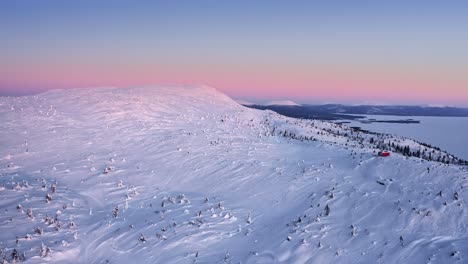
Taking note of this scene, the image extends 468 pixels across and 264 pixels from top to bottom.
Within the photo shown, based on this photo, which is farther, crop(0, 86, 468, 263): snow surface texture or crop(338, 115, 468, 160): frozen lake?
crop(338, 115, 468, 160): frozen lake

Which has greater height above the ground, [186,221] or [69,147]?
[69,147]

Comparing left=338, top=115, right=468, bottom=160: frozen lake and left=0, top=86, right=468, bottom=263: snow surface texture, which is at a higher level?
left=0, top=86, right=468, bottom=263: snow surface texture

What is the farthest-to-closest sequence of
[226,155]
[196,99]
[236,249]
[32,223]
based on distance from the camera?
[196,99] → [226,155] → [32,223] → [236,249]

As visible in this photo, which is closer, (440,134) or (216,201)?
(216,201)

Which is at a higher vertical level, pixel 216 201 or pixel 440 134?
pixel 216 201

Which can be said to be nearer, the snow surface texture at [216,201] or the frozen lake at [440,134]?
the snow surface texture at [216,201]

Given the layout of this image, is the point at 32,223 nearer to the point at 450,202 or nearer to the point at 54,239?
the point at 54,239

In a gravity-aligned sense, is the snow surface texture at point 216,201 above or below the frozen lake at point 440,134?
above

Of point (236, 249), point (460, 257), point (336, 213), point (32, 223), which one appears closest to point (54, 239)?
point (32, 223)
